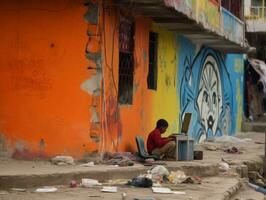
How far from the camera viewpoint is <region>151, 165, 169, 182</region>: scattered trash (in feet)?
31.6

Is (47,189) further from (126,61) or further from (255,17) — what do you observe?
(255,17)

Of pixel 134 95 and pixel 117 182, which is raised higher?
pixel 134 95

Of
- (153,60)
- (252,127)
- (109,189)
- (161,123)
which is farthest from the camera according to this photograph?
(252,127)

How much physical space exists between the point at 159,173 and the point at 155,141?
1820 mm

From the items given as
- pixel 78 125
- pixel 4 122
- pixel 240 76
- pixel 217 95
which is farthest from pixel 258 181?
pixel 240 76

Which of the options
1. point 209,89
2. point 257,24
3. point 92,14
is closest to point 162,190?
point 92,14

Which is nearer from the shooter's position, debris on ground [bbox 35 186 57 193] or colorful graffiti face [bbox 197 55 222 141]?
debris on ground [bbox 35 186 57 193]

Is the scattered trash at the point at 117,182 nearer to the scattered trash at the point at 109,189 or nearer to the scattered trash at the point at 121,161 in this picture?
the scattered trash at the point at 109,189

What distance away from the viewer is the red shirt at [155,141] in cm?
1144

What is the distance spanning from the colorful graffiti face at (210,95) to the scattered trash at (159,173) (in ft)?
24.9

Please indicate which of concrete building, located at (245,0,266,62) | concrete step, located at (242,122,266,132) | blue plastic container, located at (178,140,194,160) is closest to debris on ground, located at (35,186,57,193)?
blue plastic container, located at (178,140,194,160)

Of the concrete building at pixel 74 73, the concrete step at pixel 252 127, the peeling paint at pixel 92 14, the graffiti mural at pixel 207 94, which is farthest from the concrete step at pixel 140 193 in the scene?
the concrete step at pixel 252 127

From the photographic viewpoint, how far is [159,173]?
9.70 metres

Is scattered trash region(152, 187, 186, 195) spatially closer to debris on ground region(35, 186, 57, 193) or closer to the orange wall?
→ debris on ground region(35, 186, 57, 193)
